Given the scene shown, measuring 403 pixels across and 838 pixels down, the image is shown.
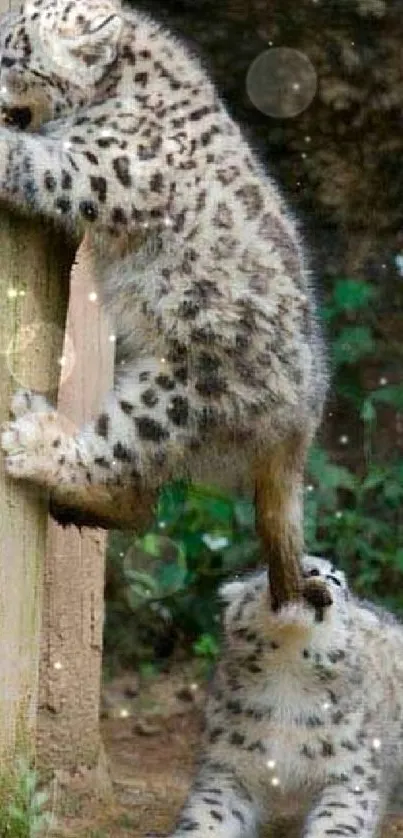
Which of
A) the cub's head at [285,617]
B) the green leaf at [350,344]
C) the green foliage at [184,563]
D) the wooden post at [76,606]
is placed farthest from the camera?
the green leaf at [350,344]

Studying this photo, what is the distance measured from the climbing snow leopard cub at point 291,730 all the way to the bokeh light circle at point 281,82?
8.01 feet

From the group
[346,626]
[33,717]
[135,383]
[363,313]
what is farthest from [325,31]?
[33,717]

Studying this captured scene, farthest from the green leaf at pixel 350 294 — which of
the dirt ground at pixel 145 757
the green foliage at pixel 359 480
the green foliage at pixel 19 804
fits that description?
the green foliage at pixel 19 804

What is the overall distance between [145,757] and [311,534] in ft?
3.12

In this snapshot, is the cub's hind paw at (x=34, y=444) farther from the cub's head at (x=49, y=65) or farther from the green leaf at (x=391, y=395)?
the green leaf at (x=391, y=395)

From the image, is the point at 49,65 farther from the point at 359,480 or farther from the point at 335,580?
the point at 359,480

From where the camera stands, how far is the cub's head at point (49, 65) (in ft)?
15.4

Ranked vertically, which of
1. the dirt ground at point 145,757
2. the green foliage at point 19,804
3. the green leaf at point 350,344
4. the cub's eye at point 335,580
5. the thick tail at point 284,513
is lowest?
the dirt ground at point 145,757

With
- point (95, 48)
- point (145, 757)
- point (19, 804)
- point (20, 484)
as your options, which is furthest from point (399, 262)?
point (19, 804)

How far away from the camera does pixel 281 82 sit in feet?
24.6

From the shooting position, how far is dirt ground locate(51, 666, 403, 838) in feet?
18.6

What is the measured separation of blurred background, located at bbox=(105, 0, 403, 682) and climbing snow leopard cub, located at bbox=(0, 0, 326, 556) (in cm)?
246

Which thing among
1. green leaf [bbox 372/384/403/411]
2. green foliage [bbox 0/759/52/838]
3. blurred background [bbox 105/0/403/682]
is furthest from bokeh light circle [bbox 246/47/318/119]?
green foliage [bbox 0/759/52/838]

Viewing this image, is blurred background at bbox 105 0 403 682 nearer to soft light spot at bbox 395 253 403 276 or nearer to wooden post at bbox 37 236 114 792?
soft light spot at bbox 395 253 403 276
